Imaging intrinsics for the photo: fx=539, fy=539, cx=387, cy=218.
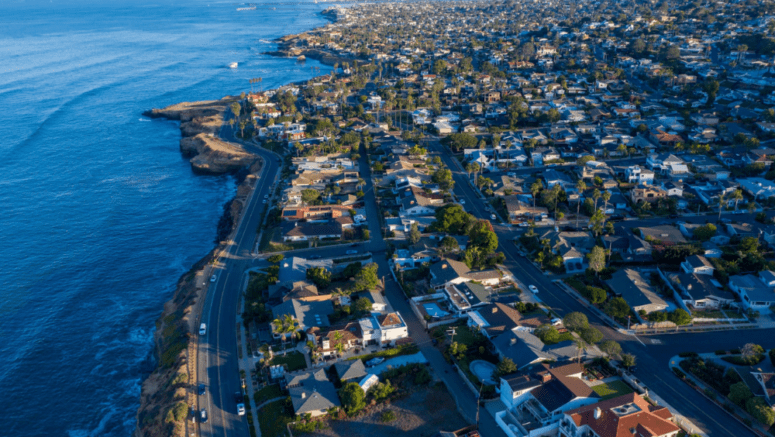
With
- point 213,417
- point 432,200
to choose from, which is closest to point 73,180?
point 432,200

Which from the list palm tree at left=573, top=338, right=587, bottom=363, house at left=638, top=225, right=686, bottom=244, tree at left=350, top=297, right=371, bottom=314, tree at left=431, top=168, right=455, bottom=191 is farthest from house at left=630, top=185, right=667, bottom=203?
tree at left=350, top=297, right=371, bottom=314

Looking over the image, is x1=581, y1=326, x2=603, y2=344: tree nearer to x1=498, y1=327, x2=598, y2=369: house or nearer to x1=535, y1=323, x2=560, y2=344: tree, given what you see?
x1=498, y1=327, x2=598, y2=369: house

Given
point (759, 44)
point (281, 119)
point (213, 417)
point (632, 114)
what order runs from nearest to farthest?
point (213, 417)
point (632, 114)
point (281, 119)
point (759, 44)

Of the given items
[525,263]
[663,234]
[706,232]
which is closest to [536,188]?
[525,263]

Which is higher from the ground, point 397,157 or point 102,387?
point 397,157

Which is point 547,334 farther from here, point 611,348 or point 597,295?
point 597,295

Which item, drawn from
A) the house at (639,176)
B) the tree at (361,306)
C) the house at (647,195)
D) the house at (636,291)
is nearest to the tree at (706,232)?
the house at (647,195)

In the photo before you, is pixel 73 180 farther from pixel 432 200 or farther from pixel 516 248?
pixel 516 248

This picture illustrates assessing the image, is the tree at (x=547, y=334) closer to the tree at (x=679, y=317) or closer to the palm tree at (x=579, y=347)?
the palm tree at (x=579, y=347)

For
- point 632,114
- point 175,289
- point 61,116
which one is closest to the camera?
point 175,289
